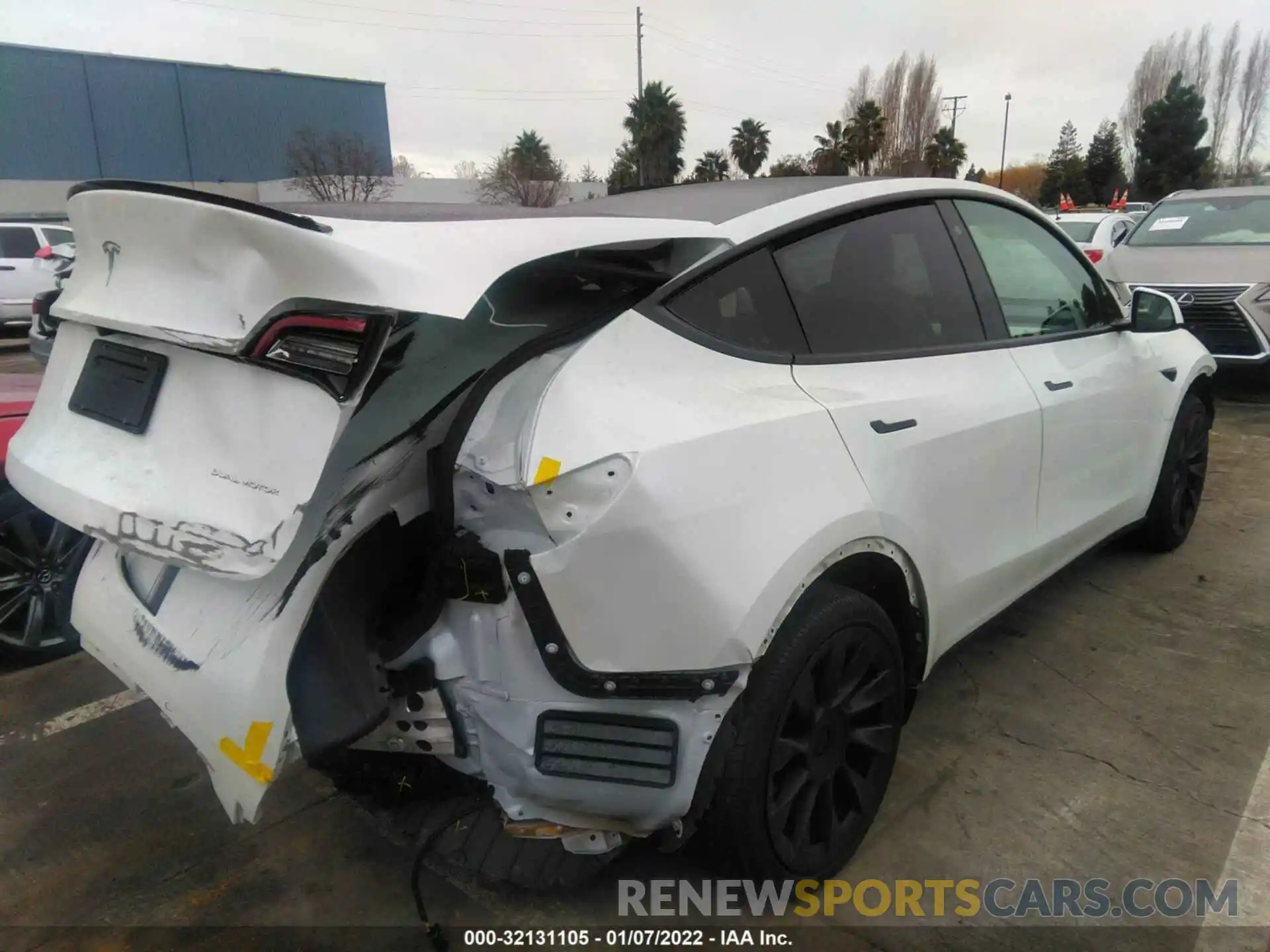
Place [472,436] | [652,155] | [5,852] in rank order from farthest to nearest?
[652,155] < [5,852] < [472,436]

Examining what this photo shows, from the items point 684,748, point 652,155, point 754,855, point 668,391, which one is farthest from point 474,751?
point 652,155

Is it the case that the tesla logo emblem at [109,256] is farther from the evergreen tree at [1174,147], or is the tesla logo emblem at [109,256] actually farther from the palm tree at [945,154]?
the palm tree at [945,154]

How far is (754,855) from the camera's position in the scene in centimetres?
197

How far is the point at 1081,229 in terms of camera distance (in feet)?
37.6

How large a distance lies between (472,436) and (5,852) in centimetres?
200

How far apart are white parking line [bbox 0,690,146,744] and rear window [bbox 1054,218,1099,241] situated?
37.4 ft

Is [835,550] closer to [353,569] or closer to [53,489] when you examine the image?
[353,569]

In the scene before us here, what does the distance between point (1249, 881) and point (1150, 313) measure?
2.16 meters

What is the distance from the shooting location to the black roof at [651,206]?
79.9 inches

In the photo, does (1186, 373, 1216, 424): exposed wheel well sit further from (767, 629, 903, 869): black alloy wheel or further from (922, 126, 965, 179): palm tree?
(922, 126, 965, 179): palm tree

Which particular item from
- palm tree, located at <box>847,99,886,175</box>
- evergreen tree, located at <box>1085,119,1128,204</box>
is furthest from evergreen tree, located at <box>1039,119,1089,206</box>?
palm tree, located at <box>847,99,886,175</box>

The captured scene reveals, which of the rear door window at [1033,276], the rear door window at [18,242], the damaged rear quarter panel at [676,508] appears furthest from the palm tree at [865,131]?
the damaged rear quarter panel at [676,508]

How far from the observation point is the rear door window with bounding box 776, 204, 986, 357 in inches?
89.7

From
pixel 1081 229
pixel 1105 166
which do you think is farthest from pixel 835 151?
pixel 1081 229
